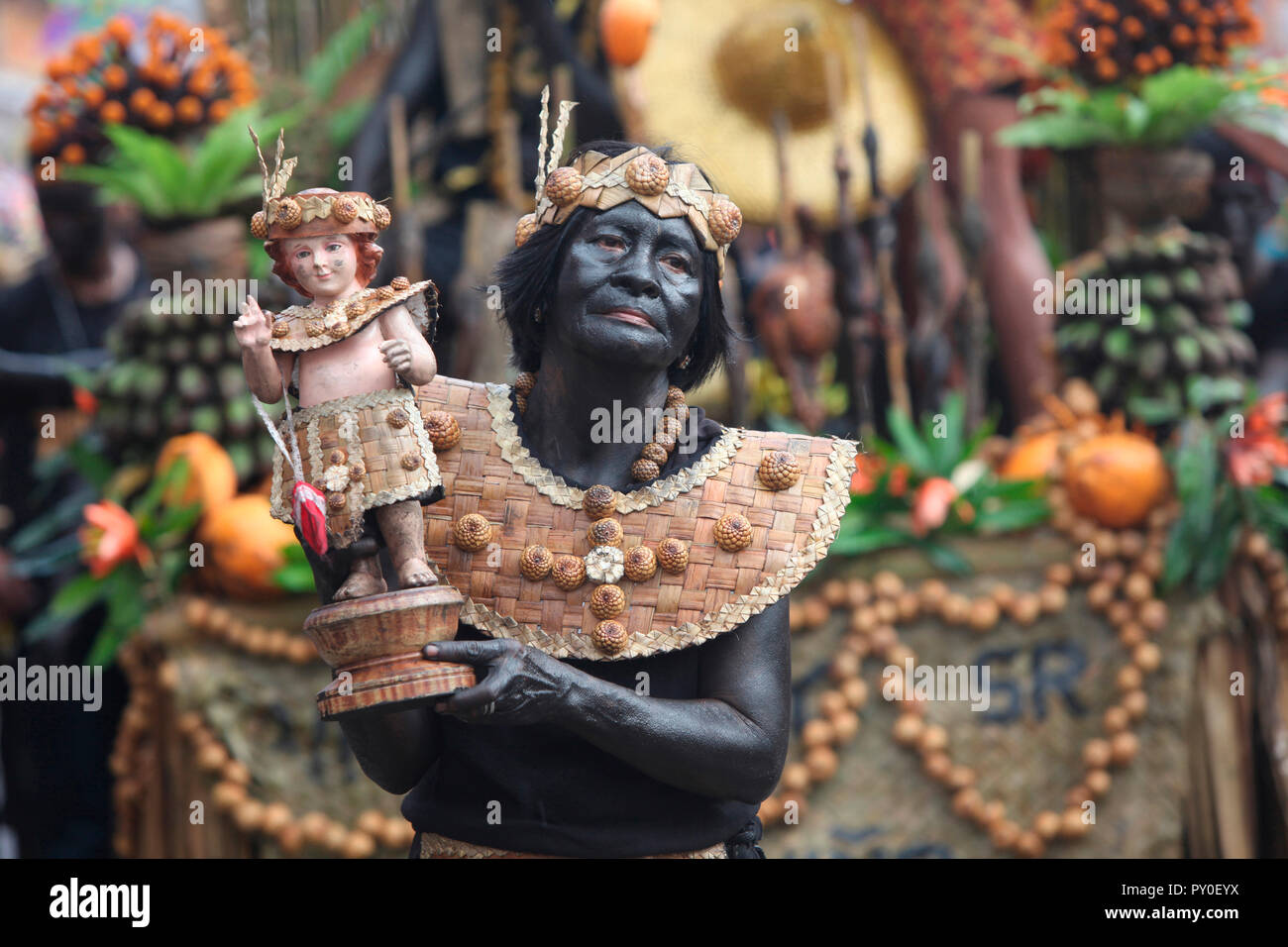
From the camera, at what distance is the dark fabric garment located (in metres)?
2.43

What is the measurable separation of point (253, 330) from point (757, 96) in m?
4.25

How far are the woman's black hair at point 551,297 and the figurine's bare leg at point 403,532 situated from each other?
0.46 meters

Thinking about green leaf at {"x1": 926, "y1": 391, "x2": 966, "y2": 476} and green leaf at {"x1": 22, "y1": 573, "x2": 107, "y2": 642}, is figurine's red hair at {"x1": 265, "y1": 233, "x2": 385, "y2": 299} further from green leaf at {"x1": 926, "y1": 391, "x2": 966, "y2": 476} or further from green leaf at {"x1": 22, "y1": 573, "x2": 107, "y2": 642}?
green leaf at {"x1": 22, "y1": 573, "x2": 107, "y2": 642}

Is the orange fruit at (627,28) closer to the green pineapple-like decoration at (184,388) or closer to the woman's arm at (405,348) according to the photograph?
the green pineapple-like decoration at (184,388)

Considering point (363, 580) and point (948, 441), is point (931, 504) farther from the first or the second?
point (363, 580)

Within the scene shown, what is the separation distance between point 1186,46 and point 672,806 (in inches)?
151

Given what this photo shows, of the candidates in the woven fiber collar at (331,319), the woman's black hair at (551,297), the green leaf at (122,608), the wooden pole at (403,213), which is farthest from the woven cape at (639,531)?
the green leaf at (122,608)

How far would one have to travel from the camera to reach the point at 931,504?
15.5 ft

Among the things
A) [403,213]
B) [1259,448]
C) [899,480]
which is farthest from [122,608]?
[1259,448]

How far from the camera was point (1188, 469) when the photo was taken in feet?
15.5

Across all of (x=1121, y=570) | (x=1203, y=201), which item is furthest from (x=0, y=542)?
(x=1203, y=201)

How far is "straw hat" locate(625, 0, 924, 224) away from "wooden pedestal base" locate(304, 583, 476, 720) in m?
4.08

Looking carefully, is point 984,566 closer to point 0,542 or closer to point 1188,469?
point 1188,469

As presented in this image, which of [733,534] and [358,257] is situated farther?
[733,534]
